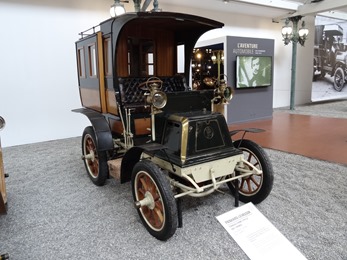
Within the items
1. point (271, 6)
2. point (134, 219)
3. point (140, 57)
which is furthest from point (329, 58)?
point (134, 219)

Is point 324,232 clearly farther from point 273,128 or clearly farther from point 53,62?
point 53,62

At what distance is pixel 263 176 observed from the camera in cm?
264

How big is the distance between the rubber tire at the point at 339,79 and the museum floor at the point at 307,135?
13.0 feet

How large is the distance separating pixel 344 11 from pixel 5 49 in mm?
12045

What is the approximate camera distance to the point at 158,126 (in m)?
2.79

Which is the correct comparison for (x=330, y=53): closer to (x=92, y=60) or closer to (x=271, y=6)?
(x=271, y=6)

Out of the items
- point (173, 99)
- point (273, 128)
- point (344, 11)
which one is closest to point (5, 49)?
Answer: point (173, 99)

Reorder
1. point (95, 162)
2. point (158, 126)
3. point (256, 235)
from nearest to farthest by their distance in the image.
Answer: point (256, 235) → point (158, 126) → point (95, 162)

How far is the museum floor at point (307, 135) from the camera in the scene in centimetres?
464

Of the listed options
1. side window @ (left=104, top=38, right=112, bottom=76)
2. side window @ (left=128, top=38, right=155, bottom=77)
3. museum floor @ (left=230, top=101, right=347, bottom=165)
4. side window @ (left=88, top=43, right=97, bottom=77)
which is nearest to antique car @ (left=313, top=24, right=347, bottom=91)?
museum floor @ (left=230, top=101, right=347, bottom=165)

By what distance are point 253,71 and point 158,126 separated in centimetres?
581

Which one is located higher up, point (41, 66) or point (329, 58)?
point (329, 58)

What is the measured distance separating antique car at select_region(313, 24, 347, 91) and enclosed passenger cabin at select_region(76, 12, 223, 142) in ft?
31.7

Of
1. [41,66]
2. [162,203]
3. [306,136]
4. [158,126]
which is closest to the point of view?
[162,203]
